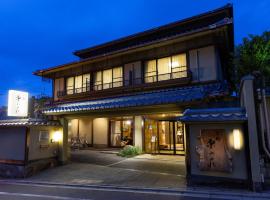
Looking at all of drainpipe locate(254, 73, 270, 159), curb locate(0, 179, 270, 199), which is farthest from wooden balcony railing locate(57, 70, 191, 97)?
curb locate(0, 179, 270, 199)

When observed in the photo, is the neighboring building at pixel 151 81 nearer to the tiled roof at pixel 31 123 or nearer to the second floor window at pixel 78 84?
the second floor window at pixel 78 84

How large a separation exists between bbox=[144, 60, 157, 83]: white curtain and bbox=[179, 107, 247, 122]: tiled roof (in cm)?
600

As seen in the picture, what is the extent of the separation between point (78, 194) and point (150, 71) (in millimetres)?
9641

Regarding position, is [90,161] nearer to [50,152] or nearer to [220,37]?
[50,152]

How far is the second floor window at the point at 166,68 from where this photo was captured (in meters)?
14.2

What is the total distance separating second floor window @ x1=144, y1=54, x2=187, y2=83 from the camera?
561 inches

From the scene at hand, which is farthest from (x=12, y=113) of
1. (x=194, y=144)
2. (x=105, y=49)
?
(x=194, y=144)

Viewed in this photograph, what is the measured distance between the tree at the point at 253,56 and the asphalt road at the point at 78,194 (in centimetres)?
924

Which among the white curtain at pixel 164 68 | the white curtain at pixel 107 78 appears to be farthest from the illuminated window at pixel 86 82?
the white curtain at pixel 164 68

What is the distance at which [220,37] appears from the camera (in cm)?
1284

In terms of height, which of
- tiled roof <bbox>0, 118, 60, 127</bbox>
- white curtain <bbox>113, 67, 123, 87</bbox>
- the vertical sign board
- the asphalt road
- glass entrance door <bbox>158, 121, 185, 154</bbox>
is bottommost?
the asphalt road

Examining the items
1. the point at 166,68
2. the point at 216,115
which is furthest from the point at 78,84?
the point at 216,115

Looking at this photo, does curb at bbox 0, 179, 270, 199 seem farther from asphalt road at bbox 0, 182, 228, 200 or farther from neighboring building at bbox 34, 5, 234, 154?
neighboring building at bbox 34, 5, 234, 154

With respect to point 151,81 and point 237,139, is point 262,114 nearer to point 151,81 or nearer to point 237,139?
point 237,139
